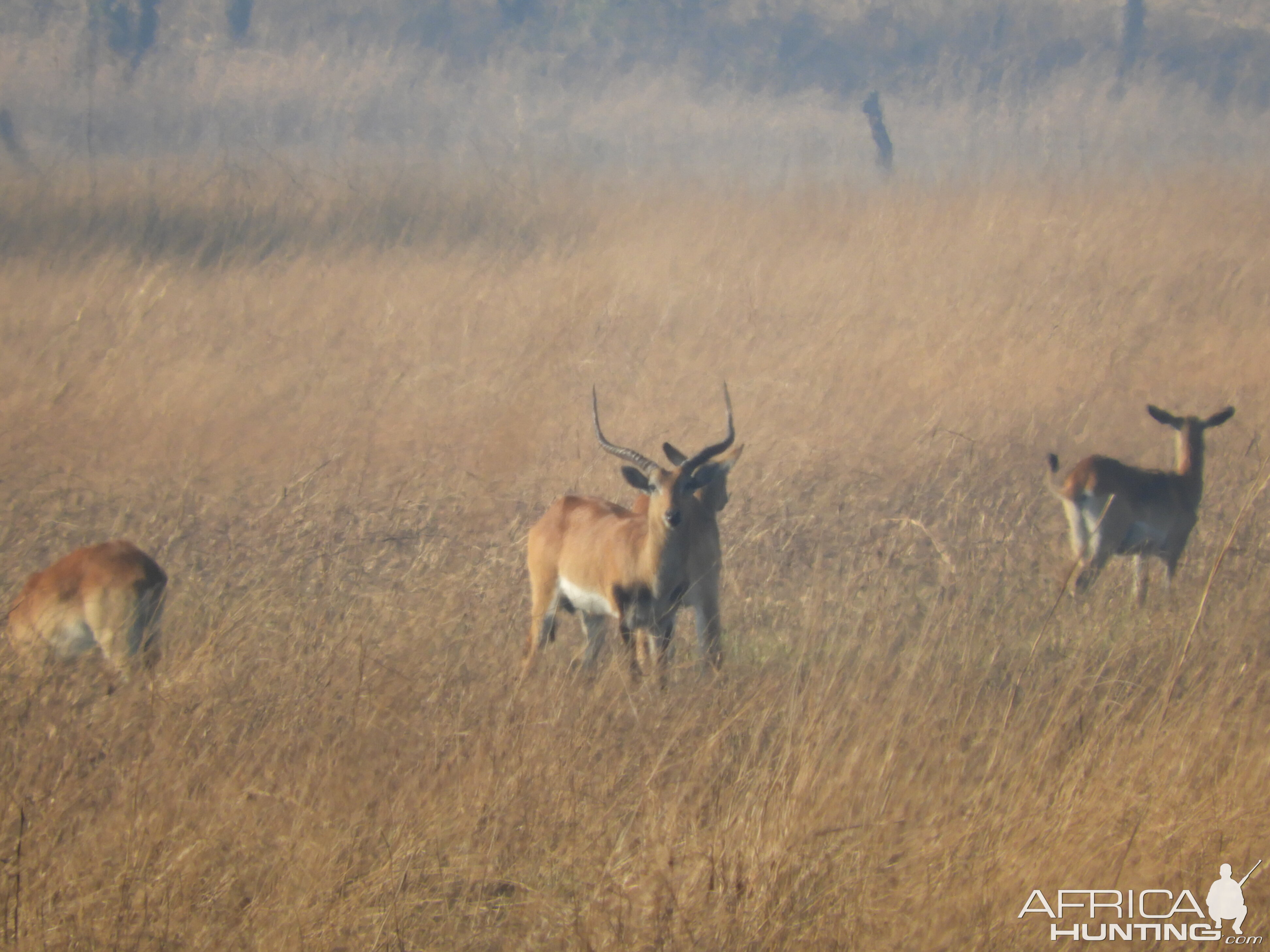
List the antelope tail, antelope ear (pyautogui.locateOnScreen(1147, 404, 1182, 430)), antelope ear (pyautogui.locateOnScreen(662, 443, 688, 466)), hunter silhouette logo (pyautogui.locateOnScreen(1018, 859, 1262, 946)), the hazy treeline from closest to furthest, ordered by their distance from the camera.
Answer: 1. hunter silhouette logo (pyautogui.locateOnScreen(1018, 859, 1262, 946))
2. antelope ear (pyautogui.locateOnScreen(662, 443, 688, 466))
3. the antelope tail
4. antelope ear (pyautogui.locateOnScreen(1147, 404, 1182, 430))
5. the hazy treeline

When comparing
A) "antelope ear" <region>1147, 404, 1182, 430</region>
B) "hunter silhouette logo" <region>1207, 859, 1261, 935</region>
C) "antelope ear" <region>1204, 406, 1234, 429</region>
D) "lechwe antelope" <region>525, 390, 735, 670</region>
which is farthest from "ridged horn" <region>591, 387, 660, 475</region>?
"antelope ear" <region>1204, 406, 1234, 429</region>

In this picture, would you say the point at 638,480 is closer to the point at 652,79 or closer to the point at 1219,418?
the point at 1219,418

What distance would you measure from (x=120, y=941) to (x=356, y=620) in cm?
238

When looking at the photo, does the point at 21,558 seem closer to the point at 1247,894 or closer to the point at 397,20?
the point at 1247,894

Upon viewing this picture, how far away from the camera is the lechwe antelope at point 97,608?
186 inches

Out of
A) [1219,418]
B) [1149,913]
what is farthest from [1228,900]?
[1219,418]

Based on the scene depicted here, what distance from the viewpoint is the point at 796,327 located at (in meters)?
11.8

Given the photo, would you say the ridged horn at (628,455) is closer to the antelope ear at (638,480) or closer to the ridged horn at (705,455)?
the antelope ear at (638,480)

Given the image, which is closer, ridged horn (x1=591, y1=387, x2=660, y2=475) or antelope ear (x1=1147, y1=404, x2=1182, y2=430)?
ridged horn (x1=591, y1=387, x2=660, y2=475)

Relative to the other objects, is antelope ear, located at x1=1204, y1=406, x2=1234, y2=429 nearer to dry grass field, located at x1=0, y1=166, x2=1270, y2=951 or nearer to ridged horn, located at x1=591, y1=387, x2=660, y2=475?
dry grass field, located at x1=0, y1=166, x2=1270, y2=951

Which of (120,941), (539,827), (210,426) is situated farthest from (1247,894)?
(210,426)

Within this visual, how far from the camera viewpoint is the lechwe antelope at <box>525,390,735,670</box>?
5.57 m

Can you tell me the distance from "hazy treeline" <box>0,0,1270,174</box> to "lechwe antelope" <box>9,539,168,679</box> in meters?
12.7

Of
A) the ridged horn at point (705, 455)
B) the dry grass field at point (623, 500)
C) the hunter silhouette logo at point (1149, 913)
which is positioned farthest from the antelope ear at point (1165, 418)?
the hunter silhouette logo at point (1149, 913)
